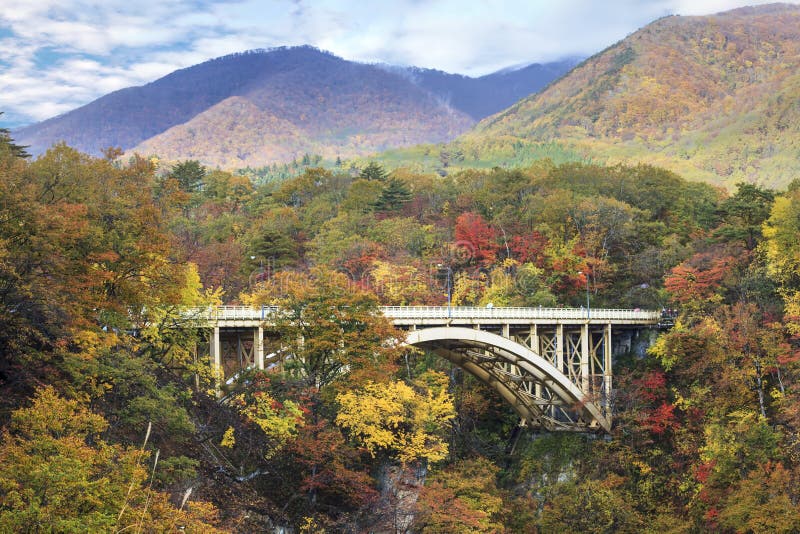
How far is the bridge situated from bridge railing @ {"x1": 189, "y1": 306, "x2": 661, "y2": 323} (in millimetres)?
51

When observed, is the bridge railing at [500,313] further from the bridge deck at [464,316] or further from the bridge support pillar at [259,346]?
the bridge support pillar at [259,346]

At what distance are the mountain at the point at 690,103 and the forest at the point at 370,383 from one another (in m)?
56.9

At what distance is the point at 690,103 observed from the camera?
150 metres

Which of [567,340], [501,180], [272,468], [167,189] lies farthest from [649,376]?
[501,180]

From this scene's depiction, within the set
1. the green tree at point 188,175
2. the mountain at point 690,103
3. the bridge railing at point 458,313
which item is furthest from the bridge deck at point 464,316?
the mountain at point 690,103

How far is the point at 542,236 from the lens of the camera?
205 ft

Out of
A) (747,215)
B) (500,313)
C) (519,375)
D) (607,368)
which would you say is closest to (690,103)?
(747,215)

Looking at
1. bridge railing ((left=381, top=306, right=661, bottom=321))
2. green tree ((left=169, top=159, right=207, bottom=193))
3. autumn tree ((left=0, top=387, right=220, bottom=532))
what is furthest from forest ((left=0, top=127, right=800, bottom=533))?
green tree ((left=169, top=159, right=207, bottom=193))

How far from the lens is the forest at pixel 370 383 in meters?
23.1

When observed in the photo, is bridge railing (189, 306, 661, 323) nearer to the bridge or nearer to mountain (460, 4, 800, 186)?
the bridge

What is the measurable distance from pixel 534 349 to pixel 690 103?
118321 millimetres

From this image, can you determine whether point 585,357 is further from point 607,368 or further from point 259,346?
point 259,346

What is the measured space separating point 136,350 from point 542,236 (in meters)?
39.3

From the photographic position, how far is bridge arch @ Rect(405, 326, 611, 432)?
40.8m
